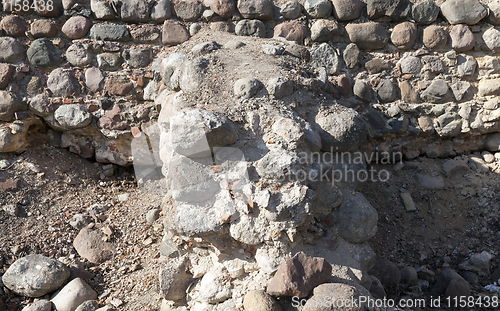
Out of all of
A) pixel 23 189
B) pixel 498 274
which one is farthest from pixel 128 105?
pixel 498 274

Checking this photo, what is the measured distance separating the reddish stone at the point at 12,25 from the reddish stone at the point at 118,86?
3.23 ft

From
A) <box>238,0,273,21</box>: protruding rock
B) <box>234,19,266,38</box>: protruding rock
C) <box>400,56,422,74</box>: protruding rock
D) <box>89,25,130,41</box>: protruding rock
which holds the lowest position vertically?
<box>400,56,422,74</box>: protruding rock

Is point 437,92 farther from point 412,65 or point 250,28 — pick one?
point 250,28

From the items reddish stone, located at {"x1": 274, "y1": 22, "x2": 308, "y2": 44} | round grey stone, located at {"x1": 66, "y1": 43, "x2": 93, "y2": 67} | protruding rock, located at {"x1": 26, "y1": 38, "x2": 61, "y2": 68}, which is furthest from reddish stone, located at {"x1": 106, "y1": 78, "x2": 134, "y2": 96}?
reddish stone, located at {"x1": 274, "y1": 22, "x2": 308, "y2": 44}

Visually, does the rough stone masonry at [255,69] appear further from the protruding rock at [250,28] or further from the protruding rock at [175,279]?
the protruding rock at [175,279]

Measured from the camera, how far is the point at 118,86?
369cm

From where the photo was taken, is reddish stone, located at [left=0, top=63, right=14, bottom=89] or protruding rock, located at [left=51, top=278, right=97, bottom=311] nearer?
protruding rock, located at [left=51, top=278, right=97, bottom=311]

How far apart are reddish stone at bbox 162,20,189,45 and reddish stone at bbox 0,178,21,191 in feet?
6.18

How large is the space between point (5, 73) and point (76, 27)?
775 millimetres

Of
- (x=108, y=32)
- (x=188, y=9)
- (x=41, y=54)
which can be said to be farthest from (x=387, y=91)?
(x=41, y=54)

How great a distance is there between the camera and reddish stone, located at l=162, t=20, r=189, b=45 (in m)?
3.77

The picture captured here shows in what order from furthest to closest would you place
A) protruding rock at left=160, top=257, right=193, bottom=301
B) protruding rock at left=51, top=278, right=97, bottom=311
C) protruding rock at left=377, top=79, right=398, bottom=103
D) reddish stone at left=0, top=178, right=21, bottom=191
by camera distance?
1. protruding rock at left=377, top=79, right=398, bottom=103
2. reddish stone at left=0, top=178, right=21, bottom=191
3. protruding rock at left=51, top=278, right=97, bottom=311
4. protruding rock at left=160, top=257, right=193, bottom=301

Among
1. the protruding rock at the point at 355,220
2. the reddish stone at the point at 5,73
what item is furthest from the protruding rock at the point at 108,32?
the protruding rock at the point at 355,220

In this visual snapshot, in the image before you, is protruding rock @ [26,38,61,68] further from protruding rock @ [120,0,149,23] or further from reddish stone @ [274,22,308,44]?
reddish stone @ [274,22,308,44]
